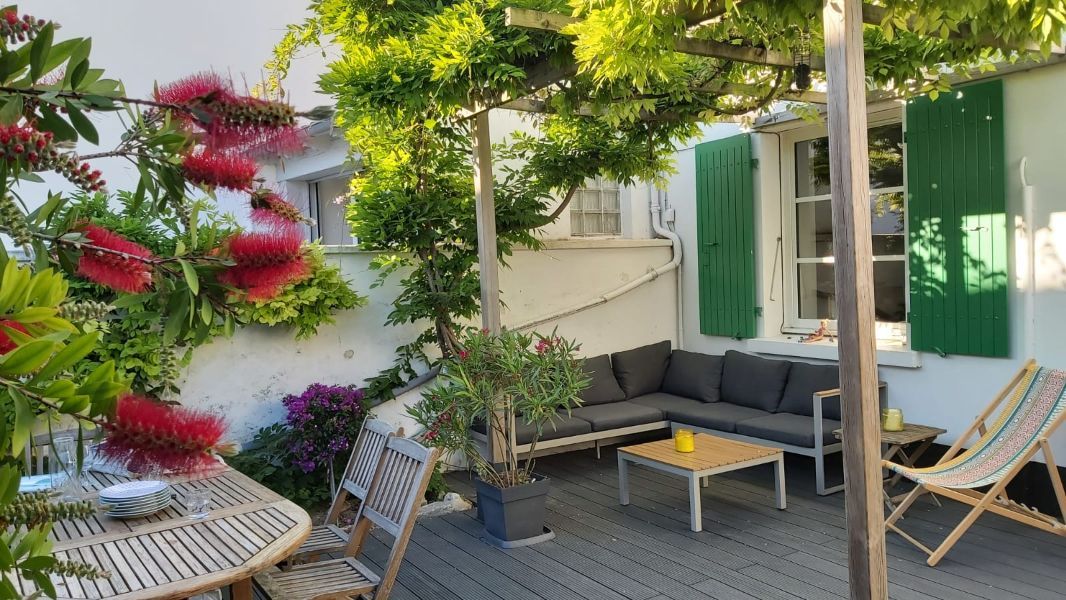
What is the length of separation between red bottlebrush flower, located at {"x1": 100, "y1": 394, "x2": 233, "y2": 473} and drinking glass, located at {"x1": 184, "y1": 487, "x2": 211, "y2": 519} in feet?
7.86

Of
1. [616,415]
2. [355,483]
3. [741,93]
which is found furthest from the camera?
[616,415]

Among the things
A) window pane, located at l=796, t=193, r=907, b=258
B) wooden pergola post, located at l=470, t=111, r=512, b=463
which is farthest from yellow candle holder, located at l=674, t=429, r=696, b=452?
window pane, located at l=796, t=193, r=907, b=258

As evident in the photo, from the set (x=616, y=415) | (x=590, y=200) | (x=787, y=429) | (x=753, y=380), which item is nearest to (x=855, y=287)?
(x=787, y=429)

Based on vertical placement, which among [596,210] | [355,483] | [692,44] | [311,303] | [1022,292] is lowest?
[355,483]

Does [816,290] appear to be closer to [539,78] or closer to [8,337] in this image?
[539,78]

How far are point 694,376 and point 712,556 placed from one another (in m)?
2.55

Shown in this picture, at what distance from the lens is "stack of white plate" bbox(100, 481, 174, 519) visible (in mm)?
2803

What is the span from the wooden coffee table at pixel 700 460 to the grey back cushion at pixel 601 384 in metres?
1.17

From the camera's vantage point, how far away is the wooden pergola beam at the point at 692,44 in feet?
11.8

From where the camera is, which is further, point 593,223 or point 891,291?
point 593,223

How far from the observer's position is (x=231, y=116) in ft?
2.25

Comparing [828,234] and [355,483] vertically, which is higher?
[828,234]

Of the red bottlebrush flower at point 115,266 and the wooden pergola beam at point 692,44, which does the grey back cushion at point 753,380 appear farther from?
the red bottlebrush flower at point 115,266

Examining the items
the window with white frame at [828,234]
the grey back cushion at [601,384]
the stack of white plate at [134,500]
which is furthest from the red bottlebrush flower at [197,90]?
the grey back cushion at [601,384]
